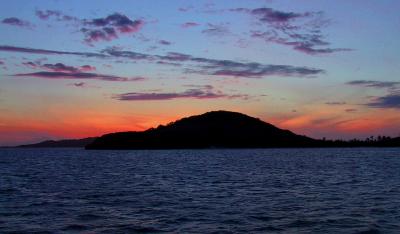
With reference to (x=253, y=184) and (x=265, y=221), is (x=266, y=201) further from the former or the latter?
(x=253, y=184)

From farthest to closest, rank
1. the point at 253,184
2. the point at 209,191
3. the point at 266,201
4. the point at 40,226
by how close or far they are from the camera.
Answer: the point at 253,184 < the point at 209,191 < the point at 266,201 < the point at 40,226

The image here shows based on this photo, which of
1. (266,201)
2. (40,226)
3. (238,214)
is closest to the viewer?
(40,226)

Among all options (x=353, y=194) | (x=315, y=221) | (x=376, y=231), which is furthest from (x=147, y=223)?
(x=353, y=194)

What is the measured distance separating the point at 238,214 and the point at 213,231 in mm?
5915

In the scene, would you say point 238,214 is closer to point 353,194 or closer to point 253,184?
point 353,194

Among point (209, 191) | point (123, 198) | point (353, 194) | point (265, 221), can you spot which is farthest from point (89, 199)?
point (353, 194)

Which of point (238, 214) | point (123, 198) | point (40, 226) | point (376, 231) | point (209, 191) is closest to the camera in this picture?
point (376, 231)

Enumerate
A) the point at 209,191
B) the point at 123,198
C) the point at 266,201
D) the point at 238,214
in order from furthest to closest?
1. the point at 209,191
2. the point at 123,198
3. the point at 266,201
4. the point at 238,214

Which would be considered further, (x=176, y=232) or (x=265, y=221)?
(x=265, y=221)

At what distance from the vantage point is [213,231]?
2769cm

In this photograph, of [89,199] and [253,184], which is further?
[253,184]

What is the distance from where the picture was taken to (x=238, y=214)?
3331 cm

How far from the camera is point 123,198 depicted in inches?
1719

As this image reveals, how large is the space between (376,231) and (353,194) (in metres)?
18.3
